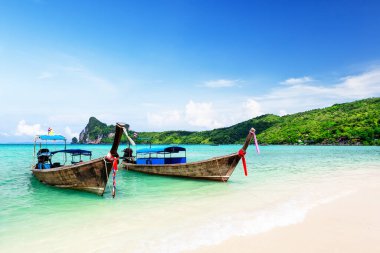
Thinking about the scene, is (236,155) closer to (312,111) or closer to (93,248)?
(93,248)

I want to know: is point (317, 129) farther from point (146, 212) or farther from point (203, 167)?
point (146, 212)

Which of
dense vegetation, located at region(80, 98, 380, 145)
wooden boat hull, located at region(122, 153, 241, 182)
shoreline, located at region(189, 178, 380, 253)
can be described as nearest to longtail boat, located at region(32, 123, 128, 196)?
wooden boat hull, located at region(122, 153, 241, 182)

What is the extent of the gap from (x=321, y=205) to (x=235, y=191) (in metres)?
4.36

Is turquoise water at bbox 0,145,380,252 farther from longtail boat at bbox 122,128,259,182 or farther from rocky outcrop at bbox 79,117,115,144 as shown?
rocky outcrop at bbox 79,117,115,144

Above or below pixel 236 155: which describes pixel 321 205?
below

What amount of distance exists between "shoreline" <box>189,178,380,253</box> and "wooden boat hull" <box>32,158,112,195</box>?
743 centimetres

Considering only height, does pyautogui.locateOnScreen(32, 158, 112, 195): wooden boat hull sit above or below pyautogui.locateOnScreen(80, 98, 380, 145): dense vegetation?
below

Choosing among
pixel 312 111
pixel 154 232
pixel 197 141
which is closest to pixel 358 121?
pixel 312 111

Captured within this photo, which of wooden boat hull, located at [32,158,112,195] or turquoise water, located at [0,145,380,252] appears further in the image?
wooden boat hull, located at [32,158,112,195]

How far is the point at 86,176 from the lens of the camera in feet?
41.3

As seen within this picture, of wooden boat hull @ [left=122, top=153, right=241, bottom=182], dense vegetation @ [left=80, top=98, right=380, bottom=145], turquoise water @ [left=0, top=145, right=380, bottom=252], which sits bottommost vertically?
turquoise water @ [left=0, top=145, right=380, bottom=252]

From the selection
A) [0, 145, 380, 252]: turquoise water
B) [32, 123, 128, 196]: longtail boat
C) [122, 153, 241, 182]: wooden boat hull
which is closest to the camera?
[0, 145, 380, 252]: turquoise water

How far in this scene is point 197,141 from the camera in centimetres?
16625

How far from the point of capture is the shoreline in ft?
18.9
